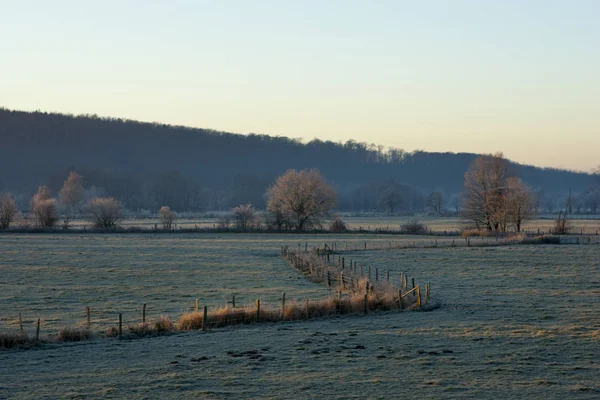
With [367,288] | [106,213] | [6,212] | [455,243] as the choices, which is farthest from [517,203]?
[6,212]

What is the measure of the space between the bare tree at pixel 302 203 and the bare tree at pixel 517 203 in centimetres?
2634

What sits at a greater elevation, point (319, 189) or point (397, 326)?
point (319, 189)

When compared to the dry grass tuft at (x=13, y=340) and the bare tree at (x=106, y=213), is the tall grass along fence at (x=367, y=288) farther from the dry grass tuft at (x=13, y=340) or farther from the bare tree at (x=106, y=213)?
the bare tree at (x=106, y=213)

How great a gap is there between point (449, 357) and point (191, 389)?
7.82m

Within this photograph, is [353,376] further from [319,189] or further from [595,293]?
[319,189]

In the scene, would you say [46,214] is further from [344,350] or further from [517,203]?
[344,350]

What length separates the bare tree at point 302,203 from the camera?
104 meters

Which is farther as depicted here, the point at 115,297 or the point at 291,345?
the point at 115,297

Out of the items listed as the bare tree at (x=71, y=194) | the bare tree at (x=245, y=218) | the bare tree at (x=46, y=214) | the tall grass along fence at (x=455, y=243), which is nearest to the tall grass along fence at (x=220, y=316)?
the tall grass along fence at (x=455, y=243)

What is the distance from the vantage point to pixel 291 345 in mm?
22203

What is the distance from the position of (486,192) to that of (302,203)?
27435mm

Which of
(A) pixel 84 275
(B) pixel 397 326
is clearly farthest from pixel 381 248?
(B) pixel 397 326

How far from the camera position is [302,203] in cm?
10475

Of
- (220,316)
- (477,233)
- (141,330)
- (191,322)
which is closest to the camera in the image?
(141,330)
